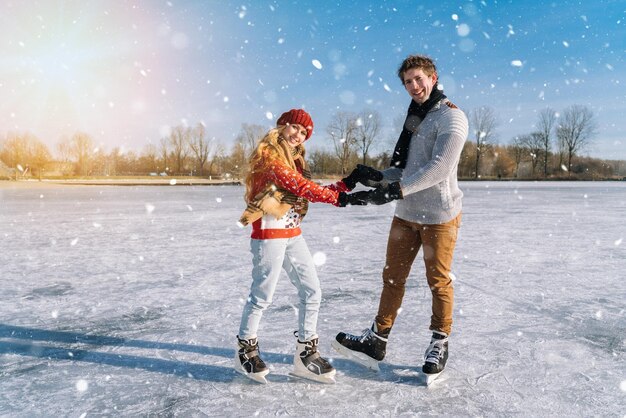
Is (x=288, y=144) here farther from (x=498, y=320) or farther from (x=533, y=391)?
(x=498, y=320)

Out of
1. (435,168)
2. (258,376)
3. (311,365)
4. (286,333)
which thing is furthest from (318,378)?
(435,168)

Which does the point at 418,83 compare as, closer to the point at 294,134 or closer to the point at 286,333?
the point at 294,134

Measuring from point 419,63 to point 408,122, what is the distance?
0.37m

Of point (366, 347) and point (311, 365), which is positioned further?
point (366, 347)

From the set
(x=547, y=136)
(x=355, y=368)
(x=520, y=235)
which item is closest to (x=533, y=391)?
(x=355, y=368)

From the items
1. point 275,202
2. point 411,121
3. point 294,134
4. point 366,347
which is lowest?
point 366,347

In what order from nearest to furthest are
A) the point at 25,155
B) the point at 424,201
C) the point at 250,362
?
the point at 250,362
the point at 424,201
the point at 25,155

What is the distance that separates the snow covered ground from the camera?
244 cm

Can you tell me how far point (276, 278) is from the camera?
2662mm

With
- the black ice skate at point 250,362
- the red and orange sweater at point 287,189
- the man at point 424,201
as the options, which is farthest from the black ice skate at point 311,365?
the red and orange sweater at point 287,189

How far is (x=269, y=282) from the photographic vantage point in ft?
8.66

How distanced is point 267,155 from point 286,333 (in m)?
1.51

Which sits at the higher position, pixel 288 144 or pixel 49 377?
pixel 288 144

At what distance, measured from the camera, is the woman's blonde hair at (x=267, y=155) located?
2.57 m
